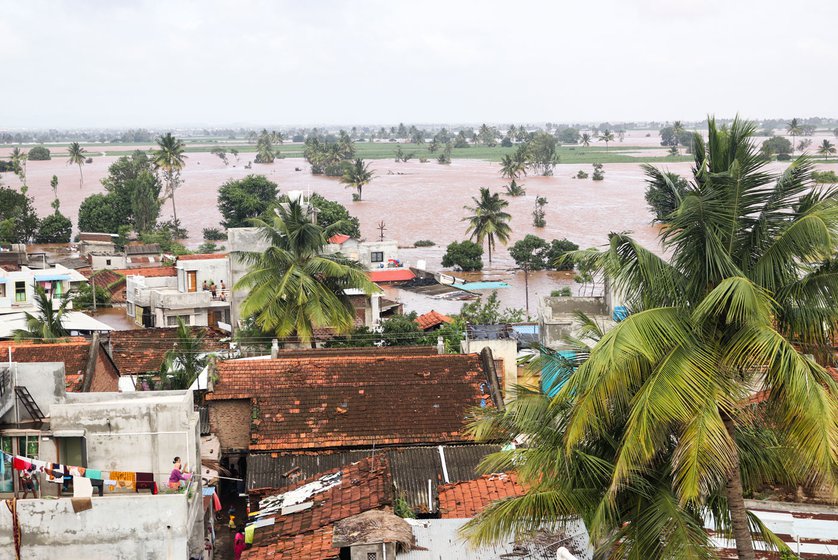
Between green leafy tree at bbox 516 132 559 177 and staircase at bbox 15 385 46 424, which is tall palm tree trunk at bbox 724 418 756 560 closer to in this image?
staircase at bbox 15 385 46 424

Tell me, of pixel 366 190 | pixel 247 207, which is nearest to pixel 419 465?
pixel 247 207

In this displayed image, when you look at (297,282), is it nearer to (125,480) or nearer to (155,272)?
(125,480)

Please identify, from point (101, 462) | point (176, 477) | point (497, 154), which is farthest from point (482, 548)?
point (497, 154)

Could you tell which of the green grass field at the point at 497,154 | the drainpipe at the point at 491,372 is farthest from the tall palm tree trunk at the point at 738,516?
the green grass field at the point at 497,154

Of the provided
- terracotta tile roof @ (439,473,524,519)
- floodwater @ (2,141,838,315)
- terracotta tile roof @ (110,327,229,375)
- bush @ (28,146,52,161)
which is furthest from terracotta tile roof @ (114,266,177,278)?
bush @ (28,146,52,161)

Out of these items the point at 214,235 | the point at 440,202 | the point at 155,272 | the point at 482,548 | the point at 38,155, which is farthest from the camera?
the point at 38,155

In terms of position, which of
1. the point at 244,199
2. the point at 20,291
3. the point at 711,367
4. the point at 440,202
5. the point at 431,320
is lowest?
the point at 440,202

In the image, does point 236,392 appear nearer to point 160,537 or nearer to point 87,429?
point 87,429
